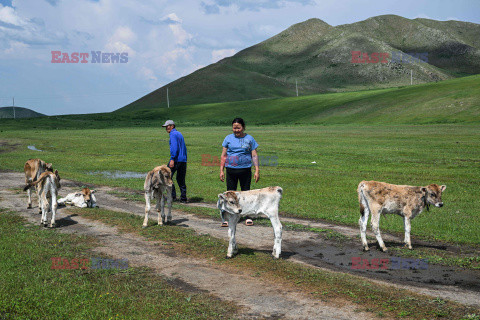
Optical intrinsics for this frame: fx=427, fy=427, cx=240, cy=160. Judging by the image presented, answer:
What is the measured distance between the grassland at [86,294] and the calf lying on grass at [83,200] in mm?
6351

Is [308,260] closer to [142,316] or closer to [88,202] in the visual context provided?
[142,316]

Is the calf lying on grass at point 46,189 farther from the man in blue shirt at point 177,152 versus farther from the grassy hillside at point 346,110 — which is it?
the grassy hillside at point 346,110

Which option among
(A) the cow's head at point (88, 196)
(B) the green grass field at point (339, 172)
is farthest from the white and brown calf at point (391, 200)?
(A) the cow's head at point (88, 196)

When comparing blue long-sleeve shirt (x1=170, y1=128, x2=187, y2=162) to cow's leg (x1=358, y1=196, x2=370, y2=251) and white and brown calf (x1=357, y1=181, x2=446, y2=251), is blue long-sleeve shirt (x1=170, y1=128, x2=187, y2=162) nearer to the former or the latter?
cow's leg (x1=358, y1=196, x2=370, y2=251)

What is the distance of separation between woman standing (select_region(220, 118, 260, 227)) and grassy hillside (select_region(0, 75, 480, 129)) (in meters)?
76.4

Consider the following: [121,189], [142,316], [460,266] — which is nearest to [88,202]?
[121,189]

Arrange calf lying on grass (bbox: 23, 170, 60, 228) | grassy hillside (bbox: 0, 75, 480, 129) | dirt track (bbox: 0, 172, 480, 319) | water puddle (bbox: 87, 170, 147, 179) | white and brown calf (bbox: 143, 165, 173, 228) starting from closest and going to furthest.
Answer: dirt track (bbox: 0, 172, 480, 319) < white and brown calf (bbox: 143, 165, 173, 228) < calf lying on grass (bbox: 23, 170, 60, 228) < water puddle (bbox: 87, 170, 147, 179) < grassy hillside (bbox: 0, 75, 480, 129)

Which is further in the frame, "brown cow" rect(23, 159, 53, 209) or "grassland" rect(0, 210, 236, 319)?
"brown cow" rect(23, 159, 53, 209)

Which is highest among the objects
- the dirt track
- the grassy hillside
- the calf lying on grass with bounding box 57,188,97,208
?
the grassy hillside

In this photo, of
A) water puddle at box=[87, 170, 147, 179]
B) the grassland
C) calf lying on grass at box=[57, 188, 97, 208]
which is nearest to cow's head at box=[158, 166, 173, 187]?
the grassland

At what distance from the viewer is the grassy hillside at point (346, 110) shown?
92.2 metres

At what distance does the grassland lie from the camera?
320 inches

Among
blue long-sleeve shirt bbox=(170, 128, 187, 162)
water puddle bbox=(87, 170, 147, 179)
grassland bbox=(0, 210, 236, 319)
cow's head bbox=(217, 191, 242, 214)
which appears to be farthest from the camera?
water puddle bbox=(87, 170, 147, 179)

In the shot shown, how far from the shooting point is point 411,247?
1217cm
